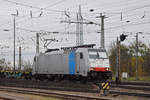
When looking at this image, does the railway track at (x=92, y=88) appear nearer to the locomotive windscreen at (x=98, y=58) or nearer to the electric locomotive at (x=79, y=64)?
the electric locomotive at (x=79, y=64)

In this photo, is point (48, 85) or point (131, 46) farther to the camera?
point (131, 46)

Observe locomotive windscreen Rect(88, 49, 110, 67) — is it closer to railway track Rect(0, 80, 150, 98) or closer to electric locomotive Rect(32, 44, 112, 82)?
electric locomotive Rect(32, 44, 112, 82)

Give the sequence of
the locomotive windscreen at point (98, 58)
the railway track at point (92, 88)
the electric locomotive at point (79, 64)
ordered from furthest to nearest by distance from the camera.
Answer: the locomotive windscreen at point (98, 58), the electric locomotive at point (79, 64), the railway track at point (92, 88)

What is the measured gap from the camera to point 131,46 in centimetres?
7044

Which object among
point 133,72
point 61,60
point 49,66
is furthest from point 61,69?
point 133,72

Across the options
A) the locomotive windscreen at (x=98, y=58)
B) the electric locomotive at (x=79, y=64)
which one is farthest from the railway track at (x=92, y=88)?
the locomotive windscreen at (x=98, y=58)

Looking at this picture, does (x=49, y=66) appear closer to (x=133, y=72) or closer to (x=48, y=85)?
(x=48, y=85)

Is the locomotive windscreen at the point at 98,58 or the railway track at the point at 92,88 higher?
the locomotive windscreen at the point at 98,58

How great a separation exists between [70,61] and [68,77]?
1.82 meters

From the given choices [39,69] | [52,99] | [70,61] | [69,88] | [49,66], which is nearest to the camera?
[52,99]

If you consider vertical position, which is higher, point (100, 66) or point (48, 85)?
point (100, 66)

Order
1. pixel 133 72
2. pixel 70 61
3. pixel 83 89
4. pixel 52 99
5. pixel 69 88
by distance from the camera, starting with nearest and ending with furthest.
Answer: pixel 52 99, pixel 83 89, pixel 69 88, pixel 70 61, pixel 133 72

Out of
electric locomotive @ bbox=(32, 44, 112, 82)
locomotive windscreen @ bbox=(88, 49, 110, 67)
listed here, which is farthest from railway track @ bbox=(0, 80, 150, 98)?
locomotive windscreen @ bbox=(88, 49, 110, 67)

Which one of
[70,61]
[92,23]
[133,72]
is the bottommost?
[133,72]
